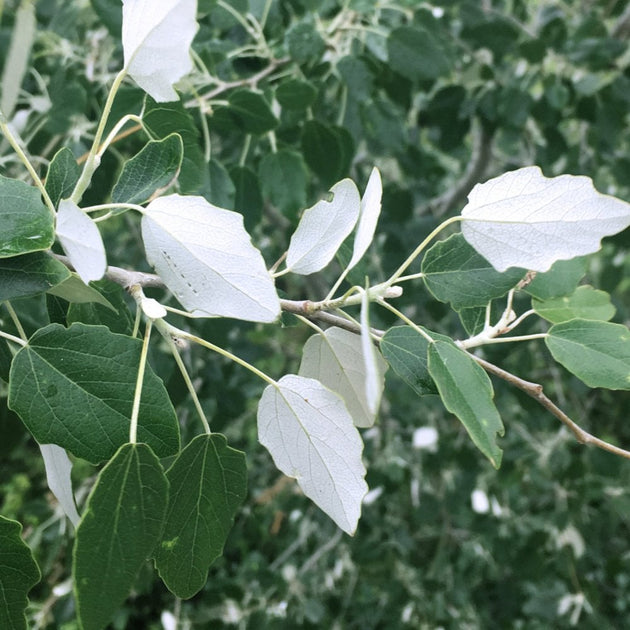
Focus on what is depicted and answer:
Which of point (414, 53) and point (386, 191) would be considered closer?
point (414, 53)

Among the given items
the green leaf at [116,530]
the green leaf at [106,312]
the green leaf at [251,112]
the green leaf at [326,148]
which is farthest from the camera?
the green leaf at [326,148]

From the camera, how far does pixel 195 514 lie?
0.34 m

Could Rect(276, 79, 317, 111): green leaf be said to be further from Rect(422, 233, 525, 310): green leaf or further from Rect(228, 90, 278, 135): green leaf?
Rect(422, 233, 525, 310): green leaf

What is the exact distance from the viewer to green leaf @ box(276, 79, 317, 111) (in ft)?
1.99

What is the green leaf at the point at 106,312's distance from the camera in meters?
0.38

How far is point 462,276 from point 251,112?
12.7 inches

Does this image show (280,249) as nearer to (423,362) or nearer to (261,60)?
(261,60)

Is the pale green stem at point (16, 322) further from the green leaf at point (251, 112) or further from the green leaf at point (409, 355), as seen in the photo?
the green leaf at point (251, 112)

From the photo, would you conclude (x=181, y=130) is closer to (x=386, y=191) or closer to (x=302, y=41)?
(x=302, y=41)

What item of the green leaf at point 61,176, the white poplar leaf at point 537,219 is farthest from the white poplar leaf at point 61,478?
the white poplar leaf at point 537,219

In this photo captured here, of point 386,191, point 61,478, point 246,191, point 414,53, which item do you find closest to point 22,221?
point 61,478

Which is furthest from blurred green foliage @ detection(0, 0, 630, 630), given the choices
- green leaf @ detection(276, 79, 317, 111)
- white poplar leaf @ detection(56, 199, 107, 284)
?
white poplar leaf @ detection(56, 199, 107, 284)

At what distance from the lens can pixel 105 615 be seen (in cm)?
27

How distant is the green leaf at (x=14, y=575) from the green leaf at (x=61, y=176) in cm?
17
